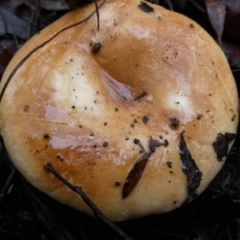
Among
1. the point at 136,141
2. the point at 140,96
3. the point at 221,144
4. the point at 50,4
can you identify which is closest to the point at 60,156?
the point at 136,141

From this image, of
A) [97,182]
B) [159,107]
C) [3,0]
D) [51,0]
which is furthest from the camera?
[3,0]

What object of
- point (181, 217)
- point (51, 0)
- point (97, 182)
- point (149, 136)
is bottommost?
point (181, 217)

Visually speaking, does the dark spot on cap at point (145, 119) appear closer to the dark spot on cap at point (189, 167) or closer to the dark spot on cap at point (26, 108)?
the dark spot on cap at point (189, 167)

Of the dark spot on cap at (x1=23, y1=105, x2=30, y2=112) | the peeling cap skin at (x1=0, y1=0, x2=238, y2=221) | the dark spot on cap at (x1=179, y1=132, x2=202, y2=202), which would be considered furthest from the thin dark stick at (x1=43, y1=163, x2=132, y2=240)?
the dark spot on cap at (x1=179, y1=132, x2=202, y2=202)

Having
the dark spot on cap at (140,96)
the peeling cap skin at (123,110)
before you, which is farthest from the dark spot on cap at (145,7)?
the dark spot on cap at (140,96)

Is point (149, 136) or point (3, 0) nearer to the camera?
point (149, 136)

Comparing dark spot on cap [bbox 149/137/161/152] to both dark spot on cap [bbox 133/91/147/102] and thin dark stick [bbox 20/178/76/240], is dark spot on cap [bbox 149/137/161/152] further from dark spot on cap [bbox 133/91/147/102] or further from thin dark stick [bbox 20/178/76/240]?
thin dark stick [bbox 20/178/76/240]

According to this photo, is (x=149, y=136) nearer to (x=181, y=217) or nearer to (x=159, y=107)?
(x=159, y=107)

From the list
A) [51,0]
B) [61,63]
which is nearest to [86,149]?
[61,63]
